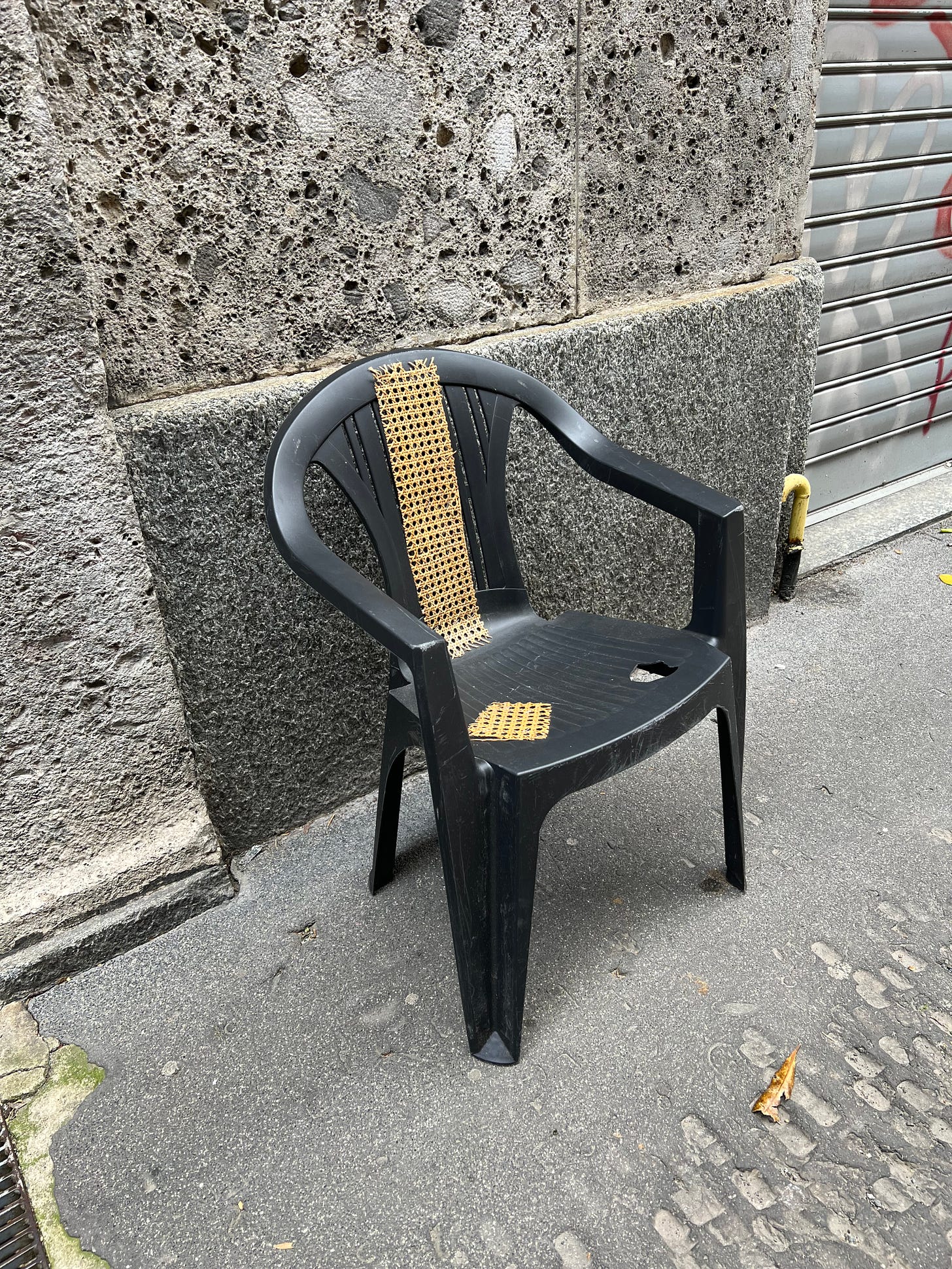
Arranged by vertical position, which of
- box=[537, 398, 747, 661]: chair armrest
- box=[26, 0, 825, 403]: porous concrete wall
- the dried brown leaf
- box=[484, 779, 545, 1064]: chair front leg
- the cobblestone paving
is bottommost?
the cobblestone paving

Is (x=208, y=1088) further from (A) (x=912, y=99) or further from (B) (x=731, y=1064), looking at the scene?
(A) (x=912, y=99)

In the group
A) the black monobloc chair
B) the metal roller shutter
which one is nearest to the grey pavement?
the black monobloc chair

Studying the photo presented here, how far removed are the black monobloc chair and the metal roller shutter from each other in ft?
6.34

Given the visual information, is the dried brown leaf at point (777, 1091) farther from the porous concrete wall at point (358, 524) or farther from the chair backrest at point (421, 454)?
the porous concrete wall at point (358, 524)

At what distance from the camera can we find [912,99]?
138 inches

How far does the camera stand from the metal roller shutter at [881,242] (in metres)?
3.25

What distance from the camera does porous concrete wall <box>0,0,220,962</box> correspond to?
1521 millimetres

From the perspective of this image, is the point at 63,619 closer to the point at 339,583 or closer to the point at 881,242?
the point at 339,583

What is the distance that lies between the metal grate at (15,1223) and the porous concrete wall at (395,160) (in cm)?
153

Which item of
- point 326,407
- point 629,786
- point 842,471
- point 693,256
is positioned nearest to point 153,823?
point 326,407

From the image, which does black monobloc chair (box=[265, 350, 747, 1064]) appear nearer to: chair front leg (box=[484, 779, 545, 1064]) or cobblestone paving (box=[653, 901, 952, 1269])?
chair front leg (box=[484, 779, 545, 1064])

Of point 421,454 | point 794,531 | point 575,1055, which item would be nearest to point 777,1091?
point 575,1055

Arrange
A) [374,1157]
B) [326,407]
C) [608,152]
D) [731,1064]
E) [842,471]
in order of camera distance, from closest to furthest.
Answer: [374,1157]
[731,1064]
[326,407]
[608,152]
[842,471]

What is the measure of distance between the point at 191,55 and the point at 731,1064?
2274 millimetres
